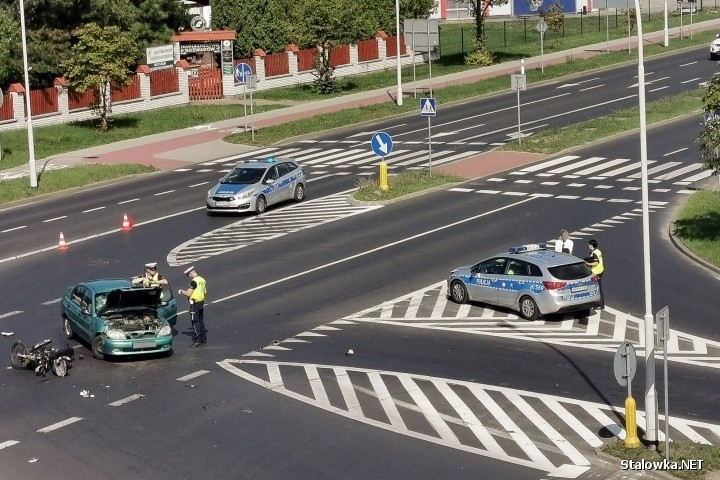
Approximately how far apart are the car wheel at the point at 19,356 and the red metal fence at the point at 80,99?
4125 centimetres

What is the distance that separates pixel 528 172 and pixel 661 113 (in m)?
14.1

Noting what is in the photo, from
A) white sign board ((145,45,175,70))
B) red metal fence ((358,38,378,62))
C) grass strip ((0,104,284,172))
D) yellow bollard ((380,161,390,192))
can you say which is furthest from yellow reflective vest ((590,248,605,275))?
red metal fence ((358,38,378,62))

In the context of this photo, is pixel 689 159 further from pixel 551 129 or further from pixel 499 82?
pixel 499 82

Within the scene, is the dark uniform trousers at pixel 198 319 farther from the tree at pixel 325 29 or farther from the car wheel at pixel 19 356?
the tree at pixel 325 29

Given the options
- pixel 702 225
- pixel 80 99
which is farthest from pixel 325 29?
pixel 702 225

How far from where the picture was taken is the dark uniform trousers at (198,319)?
27562mm

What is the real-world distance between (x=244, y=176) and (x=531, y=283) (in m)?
16.7

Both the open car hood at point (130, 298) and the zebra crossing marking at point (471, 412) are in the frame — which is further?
the open car hood at point (130, 298)

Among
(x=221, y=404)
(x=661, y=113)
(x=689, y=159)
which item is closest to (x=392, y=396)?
(x=221, y=404)

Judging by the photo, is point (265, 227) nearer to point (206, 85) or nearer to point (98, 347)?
point (98, 347)

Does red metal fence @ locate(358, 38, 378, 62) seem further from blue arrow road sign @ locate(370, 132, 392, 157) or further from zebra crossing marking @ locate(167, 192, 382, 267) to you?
blue arrow road sign @ locate(370, 132, 392, 157)

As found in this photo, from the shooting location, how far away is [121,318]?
1043 inches

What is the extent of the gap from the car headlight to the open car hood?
2.43 ft

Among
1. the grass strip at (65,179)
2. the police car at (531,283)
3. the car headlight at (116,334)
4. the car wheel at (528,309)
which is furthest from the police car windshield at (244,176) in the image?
the car headlight at (116,334)
